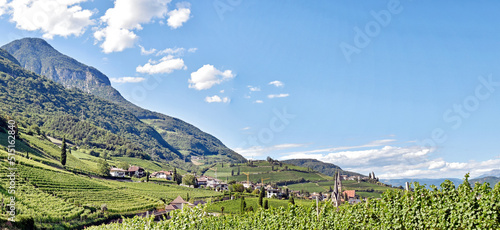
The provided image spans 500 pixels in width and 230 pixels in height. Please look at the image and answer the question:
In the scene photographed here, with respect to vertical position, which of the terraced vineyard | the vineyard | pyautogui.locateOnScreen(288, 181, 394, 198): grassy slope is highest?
the vineyard

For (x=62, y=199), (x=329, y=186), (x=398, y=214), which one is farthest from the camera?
(x=329, y=186)

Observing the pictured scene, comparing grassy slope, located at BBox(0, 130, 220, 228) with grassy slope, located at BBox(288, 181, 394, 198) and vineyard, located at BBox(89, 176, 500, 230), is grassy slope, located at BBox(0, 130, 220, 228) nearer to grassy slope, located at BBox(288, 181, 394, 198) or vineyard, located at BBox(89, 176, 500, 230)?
vineyard, located at BBox(89, 176, 500, 230)

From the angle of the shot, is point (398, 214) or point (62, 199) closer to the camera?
point (398, 214)

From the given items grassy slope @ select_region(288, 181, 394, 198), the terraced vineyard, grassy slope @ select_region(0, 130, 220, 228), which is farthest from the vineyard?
grassy slope @ select_region(288, 181, 394, 198)

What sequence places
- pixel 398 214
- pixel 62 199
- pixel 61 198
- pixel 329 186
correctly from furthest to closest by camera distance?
pixel 329 186
pixel 61 198
pixel 62 199
pixel 398 214

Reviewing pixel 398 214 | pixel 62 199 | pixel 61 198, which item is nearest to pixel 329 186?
pixel 61 198

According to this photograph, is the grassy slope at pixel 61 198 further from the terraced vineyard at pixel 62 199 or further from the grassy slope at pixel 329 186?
the grassy slope at pixel 329 186

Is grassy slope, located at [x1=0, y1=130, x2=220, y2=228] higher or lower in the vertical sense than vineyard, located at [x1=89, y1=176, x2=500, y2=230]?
lower

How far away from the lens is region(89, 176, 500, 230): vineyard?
→ 717 cm

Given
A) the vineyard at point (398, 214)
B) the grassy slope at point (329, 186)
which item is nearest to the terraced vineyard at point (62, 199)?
the vineyard at point (398, 214)

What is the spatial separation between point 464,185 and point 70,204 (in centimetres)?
5668

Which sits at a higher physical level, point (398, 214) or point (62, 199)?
point (398, 214)

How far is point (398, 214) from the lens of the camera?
30.7 ft

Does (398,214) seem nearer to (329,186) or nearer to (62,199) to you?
(62,199)
